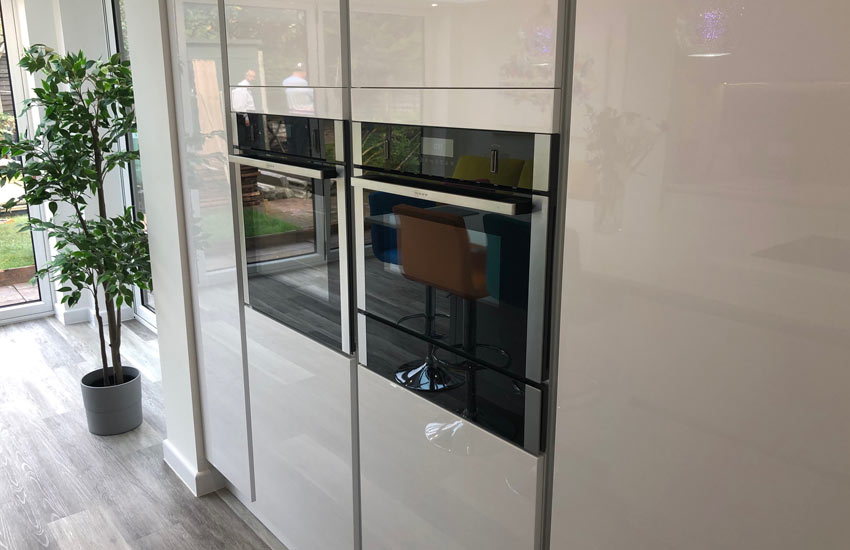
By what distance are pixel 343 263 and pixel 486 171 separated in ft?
2.00

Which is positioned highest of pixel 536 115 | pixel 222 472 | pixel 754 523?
→ pixel 536 115

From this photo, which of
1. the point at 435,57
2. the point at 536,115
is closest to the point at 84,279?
the point at 435,57

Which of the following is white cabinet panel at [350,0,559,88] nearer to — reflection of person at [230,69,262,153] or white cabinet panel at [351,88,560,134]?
white cabinet panel at [351,88,560,134]

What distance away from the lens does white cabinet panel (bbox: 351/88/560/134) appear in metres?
1.31

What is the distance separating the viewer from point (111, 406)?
3.44 meters

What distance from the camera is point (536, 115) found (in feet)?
4.34

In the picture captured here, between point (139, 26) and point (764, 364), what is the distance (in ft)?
7.71

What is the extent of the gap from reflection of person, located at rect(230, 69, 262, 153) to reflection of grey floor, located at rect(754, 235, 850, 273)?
5.22ft

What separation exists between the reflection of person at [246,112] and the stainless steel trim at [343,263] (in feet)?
1.48

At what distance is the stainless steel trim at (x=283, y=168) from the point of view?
190 cm

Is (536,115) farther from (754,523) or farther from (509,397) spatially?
(754,523)

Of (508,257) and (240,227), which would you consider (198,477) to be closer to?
(240,227)

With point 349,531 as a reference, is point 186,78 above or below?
above

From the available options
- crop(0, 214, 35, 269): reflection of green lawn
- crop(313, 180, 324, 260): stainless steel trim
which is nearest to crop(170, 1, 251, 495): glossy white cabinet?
crop(313, 180, 324, 260): stainless steel trim
